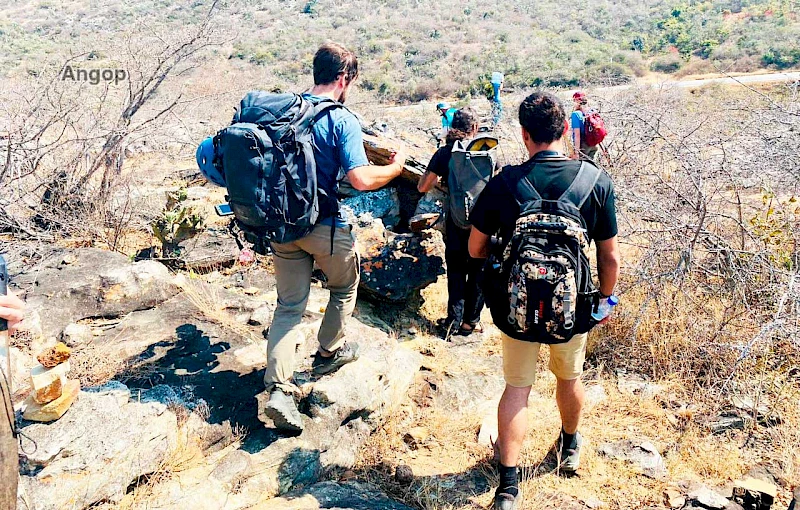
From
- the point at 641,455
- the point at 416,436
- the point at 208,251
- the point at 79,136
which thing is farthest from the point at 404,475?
the point at 79,136

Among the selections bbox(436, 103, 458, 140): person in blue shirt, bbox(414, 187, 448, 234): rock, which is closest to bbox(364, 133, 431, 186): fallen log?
bbox(414, 187, 448, 234): rock

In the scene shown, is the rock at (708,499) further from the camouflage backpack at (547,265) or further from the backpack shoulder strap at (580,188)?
the backpack shoulder strap at (580,188)

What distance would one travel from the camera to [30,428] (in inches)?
110

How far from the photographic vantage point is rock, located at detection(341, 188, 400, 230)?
6273 millimetres

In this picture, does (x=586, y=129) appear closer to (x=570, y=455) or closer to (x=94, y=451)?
(x=570, y=455)

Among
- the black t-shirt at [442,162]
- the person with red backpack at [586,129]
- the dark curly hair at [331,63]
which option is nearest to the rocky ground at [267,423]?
the black t-shirt at [442,162]

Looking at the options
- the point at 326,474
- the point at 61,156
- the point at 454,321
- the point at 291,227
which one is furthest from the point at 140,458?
the point at 61,156

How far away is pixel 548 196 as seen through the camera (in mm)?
2631

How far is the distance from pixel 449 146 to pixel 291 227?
203 centimetres

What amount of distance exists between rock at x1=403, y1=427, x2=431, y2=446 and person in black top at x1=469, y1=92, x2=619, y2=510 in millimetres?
904

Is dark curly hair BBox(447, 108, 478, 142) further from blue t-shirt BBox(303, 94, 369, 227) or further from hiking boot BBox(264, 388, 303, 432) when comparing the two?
hiking boot BBox(264, 388, 303, 432)

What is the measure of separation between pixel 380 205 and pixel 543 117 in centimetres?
382

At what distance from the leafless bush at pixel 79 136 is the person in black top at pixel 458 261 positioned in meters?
3.42

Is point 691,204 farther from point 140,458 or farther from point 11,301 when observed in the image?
point 11,301
